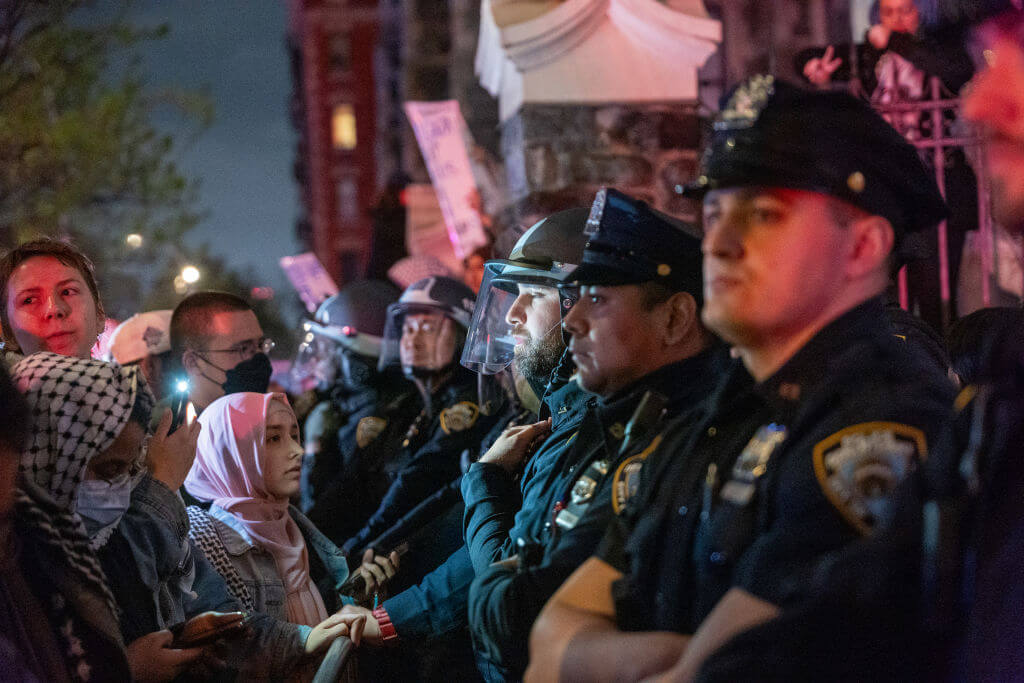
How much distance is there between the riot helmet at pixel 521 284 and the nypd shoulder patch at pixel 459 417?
1.14m

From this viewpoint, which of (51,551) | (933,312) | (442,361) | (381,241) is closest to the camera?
(51,551)

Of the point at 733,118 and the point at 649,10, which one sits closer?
the point at 733,118

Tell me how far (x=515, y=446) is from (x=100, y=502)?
1242 mm

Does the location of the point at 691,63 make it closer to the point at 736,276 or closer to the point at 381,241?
the point at 736,276

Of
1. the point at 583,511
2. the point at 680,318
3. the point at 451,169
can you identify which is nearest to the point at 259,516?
the point at 583,511

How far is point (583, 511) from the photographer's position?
2250 millimetres

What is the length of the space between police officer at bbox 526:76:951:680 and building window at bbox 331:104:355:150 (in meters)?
59.5

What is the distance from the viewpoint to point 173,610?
311 cm

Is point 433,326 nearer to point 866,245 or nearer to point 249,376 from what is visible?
point 249,376

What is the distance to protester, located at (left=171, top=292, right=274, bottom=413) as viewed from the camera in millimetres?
5199

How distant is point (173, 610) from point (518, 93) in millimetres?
3972

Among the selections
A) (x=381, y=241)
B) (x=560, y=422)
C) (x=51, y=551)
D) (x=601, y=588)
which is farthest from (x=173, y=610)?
(x=381, y=241)

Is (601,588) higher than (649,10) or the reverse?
the reverse

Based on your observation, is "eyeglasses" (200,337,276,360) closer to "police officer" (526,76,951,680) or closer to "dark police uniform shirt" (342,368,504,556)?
"dark police uniform shirt" (342,368,504,556)
